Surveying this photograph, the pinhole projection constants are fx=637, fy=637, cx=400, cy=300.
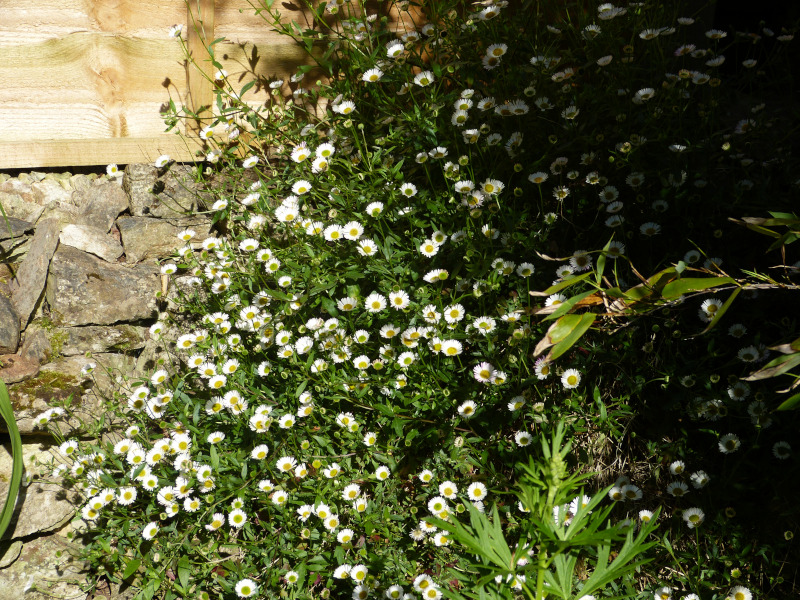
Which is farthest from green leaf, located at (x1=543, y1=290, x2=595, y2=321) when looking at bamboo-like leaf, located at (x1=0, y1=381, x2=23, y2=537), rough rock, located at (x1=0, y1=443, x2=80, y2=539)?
rough rock, located at (x1=0, y1=443, x2=80, y2=539)

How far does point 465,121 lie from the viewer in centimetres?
274

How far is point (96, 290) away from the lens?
300 centimetres

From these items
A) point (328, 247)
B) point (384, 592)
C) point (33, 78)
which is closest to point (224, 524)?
point (384, 592)

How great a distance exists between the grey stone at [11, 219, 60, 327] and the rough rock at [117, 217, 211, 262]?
0.33 meters

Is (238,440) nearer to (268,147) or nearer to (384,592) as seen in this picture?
(384,592)

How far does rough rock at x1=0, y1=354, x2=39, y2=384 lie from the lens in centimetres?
275

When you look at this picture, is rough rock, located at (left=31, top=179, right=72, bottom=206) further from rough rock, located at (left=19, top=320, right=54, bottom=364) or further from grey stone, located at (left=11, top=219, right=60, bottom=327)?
rough rock, located at (left=19, top=320, right=54, bottom=364)

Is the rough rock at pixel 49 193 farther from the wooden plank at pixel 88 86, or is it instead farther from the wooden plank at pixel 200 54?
the wooden plank at pixel 200 54

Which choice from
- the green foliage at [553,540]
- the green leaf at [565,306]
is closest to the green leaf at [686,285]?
the green leaf at [565,306]

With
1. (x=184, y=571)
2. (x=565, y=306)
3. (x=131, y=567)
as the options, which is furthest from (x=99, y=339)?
(x=565, y=306)

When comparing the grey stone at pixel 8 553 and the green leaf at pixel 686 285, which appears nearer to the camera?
the green leaf at pixel 686 285

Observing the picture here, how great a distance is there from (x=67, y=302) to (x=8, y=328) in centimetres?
26

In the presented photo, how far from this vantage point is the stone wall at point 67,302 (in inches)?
101

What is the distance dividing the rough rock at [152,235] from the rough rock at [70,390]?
0.58 m
